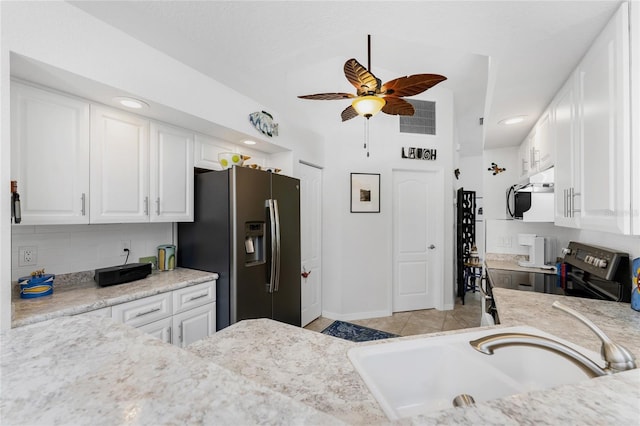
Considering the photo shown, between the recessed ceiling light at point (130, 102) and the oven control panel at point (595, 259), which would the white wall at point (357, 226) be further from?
the recessed ceiling light at point (130, 102)

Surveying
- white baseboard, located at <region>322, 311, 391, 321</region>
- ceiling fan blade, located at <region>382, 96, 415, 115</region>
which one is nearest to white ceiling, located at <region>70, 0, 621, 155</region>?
ceiling fan blade, located at <region>382, 96, 415, 115</region>

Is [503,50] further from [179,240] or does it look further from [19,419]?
[179,240]

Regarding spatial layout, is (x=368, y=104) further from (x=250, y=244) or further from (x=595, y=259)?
(x=595, y=259)

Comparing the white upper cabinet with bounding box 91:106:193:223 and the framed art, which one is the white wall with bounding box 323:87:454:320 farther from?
the white upper cabinet with bounding box 91:106:193:223

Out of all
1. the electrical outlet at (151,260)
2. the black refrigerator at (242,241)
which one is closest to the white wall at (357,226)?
the black refrigerator at (242,241)

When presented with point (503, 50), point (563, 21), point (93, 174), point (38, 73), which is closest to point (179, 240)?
point (93, 174)

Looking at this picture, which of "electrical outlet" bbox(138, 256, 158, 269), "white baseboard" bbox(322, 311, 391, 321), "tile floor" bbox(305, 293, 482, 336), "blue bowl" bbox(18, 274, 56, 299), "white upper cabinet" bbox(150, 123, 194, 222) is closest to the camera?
"blue bowl" bbox(18, 274, 56, 299)

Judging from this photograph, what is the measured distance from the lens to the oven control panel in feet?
4.83

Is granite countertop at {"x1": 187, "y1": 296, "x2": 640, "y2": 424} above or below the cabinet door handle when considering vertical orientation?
below

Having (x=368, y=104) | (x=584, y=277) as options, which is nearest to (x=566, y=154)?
(x=584, y=277)

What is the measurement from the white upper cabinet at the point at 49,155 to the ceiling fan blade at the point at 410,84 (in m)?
2.01

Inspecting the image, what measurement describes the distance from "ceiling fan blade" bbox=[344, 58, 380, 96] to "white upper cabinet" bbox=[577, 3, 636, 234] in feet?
3.70

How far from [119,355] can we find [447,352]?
926 mm

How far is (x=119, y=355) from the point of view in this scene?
0.58 m
